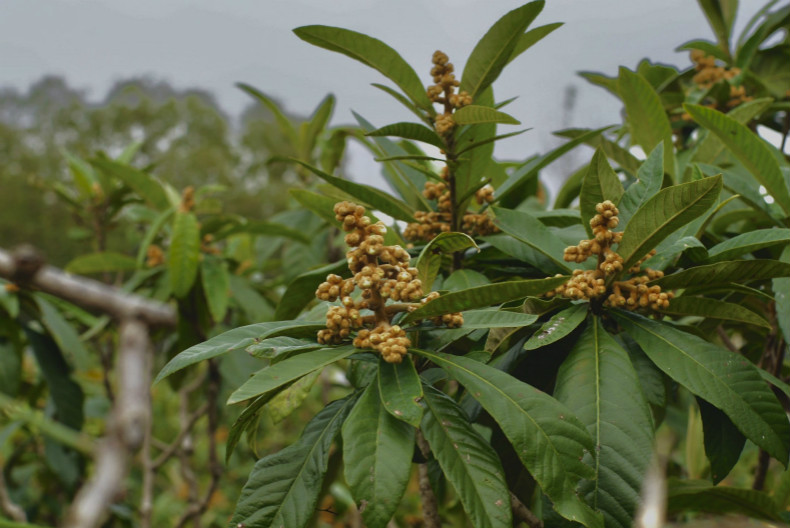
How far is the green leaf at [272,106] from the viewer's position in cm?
212

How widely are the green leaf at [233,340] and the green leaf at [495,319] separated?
0.22 meters

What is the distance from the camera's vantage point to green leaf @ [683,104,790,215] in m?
1.16

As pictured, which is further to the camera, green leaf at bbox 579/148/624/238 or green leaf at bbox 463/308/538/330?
green leaf at bbox 579/148/624/238

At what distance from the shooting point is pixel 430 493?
3.92ft

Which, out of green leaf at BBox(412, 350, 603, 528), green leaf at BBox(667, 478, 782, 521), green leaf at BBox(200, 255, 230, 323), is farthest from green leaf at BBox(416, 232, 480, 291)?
green leaf at BBox(200, 255, 230, 323)

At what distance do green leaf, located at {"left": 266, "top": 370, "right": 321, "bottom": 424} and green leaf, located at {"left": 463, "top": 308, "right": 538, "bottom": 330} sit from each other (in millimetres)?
271

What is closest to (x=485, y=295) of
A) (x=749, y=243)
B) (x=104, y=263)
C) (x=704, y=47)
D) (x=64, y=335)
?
(x=749, y=243)

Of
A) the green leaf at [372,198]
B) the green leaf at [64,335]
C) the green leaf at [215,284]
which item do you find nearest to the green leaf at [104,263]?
the green leaf at [64,335]

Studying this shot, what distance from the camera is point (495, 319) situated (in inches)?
36.5

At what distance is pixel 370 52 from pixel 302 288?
44cm

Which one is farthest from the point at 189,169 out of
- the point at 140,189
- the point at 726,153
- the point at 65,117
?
the point at 726,153

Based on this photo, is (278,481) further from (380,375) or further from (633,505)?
(633,505)

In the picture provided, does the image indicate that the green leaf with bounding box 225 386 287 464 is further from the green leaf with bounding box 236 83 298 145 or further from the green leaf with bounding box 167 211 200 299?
the green leaf with bounding box 236 83 298 145

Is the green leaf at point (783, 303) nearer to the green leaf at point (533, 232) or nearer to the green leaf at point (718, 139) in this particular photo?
the green leaf at point (533, 232)
